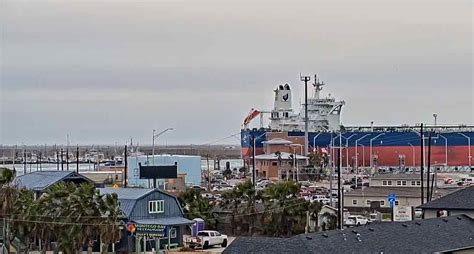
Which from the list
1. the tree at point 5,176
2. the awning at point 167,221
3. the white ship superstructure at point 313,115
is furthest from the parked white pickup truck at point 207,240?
the white ship superstructure at point 313,115

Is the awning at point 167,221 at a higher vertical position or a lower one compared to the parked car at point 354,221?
higher

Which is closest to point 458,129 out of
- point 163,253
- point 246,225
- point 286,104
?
point 286,104

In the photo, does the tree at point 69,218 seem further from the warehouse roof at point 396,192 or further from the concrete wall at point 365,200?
the warehouse roof at point 396,192

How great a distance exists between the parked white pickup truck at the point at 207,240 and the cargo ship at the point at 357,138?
72143 millimetres

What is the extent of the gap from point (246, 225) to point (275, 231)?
11.6 feet

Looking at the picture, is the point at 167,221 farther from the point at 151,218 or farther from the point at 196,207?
the point at 196,207

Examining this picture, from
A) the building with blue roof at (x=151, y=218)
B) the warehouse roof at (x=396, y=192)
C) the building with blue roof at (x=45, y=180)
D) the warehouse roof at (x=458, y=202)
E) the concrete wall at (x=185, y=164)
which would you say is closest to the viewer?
the warehouse roof at (x=458, y=202)

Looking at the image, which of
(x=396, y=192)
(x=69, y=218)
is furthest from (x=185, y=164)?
(x=69, y=218)

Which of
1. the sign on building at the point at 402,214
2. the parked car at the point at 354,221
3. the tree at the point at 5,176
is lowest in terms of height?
the parked car at the point at 354,221

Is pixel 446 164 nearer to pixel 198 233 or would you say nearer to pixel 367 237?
pixel 198 233

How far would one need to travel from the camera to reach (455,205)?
3522cm

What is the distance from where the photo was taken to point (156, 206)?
4069 centimetres

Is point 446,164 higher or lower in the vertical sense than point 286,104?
lower

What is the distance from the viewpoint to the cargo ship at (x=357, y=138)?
119m
